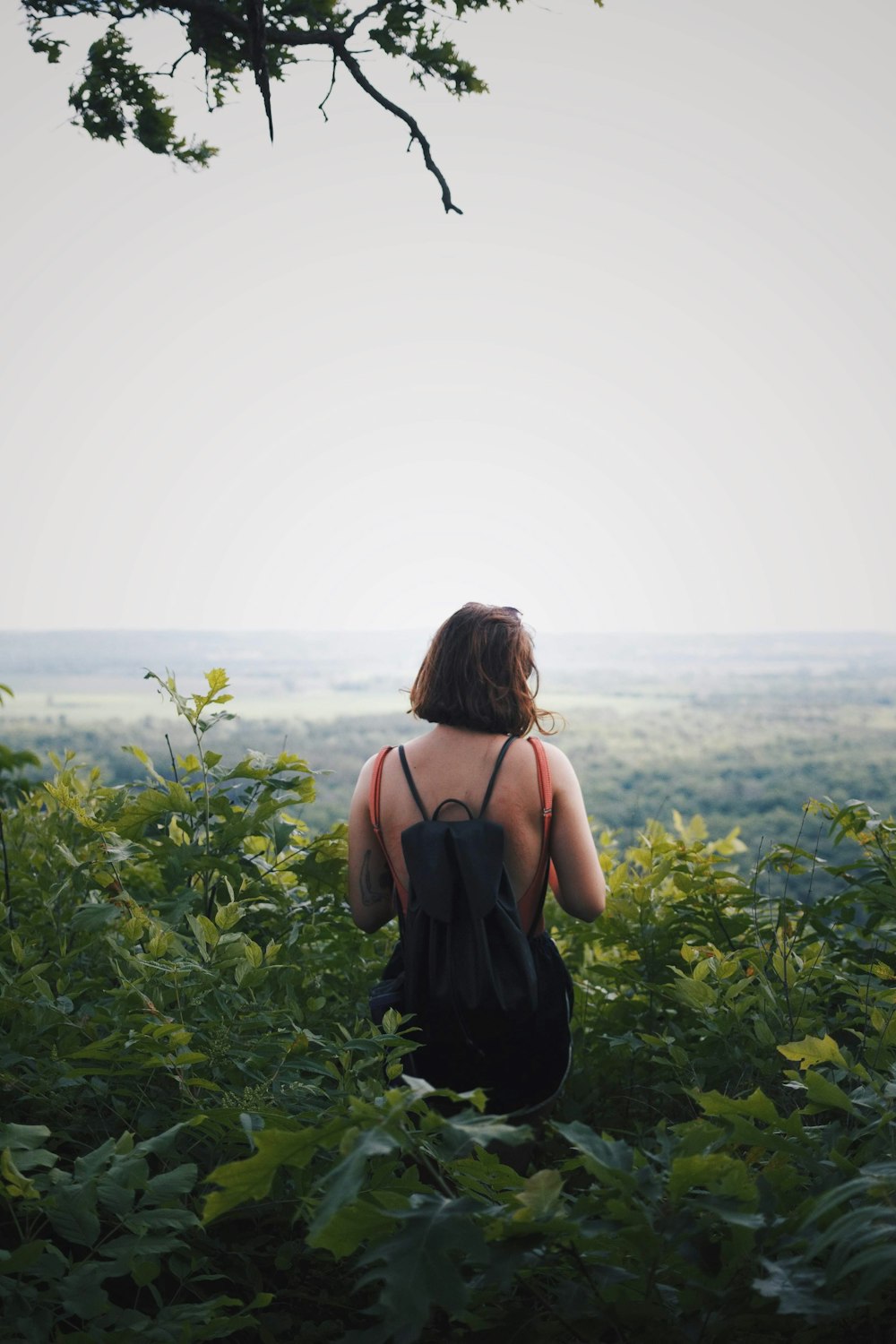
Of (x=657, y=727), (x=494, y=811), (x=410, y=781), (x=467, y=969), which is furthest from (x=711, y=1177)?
(x=657, y=727)

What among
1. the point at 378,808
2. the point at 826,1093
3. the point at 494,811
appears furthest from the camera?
the point at 378,808

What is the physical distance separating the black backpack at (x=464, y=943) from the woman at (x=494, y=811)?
36mm

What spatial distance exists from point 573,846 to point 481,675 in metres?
0.52

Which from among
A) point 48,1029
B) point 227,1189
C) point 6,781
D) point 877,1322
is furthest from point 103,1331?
point 6,781

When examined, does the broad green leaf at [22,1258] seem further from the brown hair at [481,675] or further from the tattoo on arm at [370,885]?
the brown hair at [481,675]

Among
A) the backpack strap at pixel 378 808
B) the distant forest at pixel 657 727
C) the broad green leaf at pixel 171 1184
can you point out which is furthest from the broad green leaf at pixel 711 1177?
the distant forest at pixel 657 727

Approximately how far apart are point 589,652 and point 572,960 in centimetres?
1379

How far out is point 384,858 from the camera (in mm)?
2664

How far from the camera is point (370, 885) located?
268 centimetres

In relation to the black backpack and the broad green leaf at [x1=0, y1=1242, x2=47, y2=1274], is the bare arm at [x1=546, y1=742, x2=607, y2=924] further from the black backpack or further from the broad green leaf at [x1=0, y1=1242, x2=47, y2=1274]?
the broad green leaf at [x1=0, y1=1242, x2=47, y2=1274]

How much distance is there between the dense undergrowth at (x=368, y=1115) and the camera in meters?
1.14

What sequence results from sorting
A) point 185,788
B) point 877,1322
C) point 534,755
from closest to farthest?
point 877,1322
point 534,755
point 185,788

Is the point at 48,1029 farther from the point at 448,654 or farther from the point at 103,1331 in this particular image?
the point at 448,654

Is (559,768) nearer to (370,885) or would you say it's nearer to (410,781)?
(410,781)
